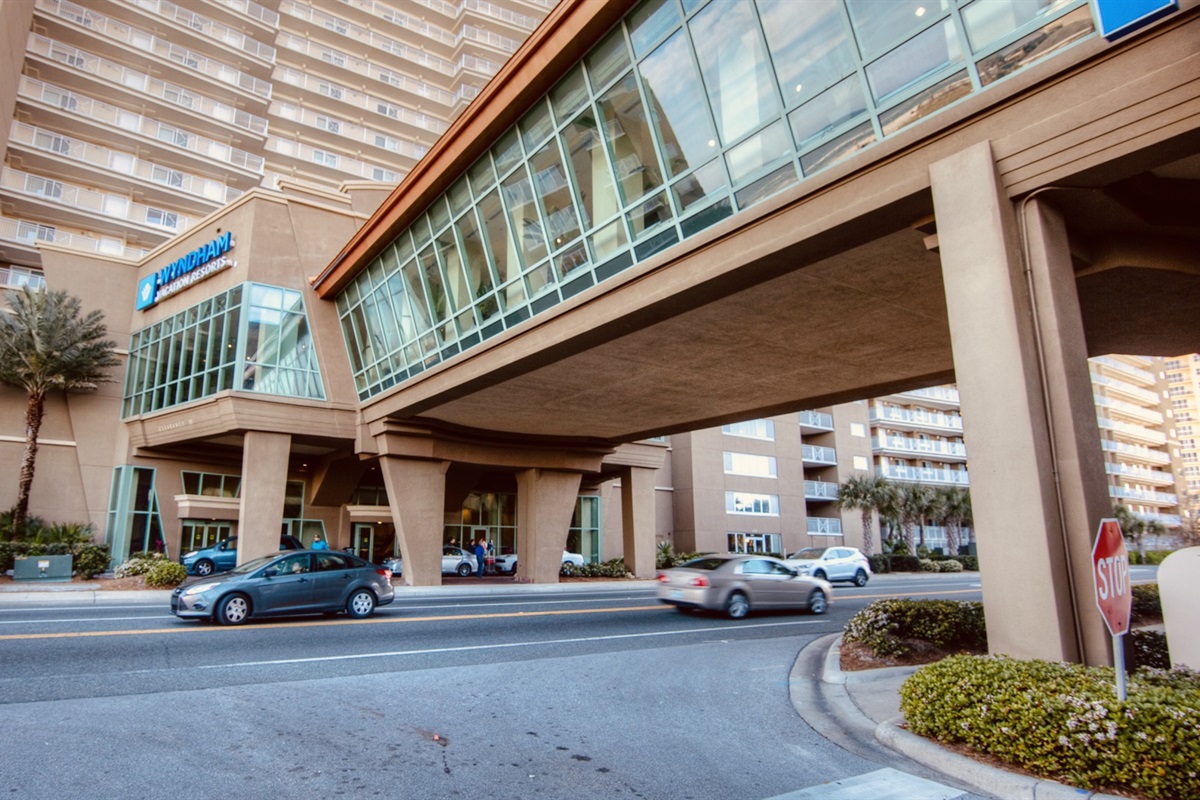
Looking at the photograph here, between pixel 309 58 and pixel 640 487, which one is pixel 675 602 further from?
pixel 309 58

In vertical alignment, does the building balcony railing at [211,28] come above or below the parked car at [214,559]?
above

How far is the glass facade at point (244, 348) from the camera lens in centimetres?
2634

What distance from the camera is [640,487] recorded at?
3538 centimetres

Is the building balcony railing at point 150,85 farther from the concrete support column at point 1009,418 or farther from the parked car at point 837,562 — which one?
the concrete support column at point 1009,418

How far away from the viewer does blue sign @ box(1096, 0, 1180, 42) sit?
6.69 m

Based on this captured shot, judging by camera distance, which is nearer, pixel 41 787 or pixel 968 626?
pixel 41 787

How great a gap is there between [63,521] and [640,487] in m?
25.1

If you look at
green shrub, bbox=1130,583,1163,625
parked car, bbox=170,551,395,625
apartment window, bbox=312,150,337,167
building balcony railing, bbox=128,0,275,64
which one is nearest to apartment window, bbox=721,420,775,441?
green shrub, bbox=1130,583,1163,625

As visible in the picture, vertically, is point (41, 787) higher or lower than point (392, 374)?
lower

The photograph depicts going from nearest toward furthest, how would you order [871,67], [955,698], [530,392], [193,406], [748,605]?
[955,698] < [871,67] < [748,605] < [530,392] < [193,406]

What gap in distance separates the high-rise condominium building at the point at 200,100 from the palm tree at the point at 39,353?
11.9m

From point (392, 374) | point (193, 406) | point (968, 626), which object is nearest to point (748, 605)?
point (968, 626)

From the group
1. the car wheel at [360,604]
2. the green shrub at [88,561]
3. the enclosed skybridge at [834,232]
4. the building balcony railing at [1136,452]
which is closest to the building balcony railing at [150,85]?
the green shrub at [88,561]

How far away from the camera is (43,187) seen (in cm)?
4359
